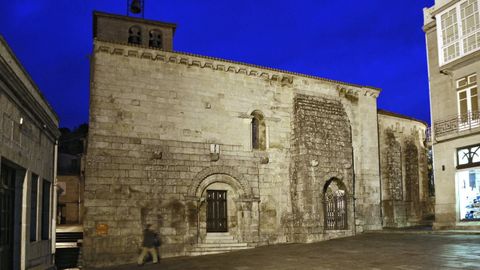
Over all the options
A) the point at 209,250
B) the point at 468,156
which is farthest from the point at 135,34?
the point at 468,156

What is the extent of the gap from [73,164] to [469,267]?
35.8 meters

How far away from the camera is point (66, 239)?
66.7 feet

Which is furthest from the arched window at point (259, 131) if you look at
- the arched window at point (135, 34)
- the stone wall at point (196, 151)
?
the arched window at point (135, 34)

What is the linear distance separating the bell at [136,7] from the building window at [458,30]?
52.1 feet

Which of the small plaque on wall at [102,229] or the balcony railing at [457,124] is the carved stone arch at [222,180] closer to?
the small plaque on wall at [102,229]

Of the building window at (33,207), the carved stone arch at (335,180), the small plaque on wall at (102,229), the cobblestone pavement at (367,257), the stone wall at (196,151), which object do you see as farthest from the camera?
the carved stone arch at (335,180)

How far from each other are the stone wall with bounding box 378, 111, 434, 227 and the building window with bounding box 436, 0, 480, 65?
642 cm

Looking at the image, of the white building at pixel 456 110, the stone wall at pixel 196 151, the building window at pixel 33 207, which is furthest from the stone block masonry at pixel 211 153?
the building window at pixel 33 207

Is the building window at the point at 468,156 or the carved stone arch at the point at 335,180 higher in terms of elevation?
the building window at the point at 468,156

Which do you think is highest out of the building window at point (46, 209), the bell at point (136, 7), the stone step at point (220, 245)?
the bell at point (136, 7)

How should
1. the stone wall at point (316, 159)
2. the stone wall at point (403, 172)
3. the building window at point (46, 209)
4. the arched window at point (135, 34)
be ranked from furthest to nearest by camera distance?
the arched window at point (135, 34), the stone wall at point (403, 172), the stone wall at point (316, 159), the building window at point (46, 209)

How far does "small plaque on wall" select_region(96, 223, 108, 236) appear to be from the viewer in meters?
16.5

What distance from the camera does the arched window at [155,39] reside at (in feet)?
88.4

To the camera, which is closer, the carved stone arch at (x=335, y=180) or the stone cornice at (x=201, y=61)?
the stone cornice at (x=201, y=61)
